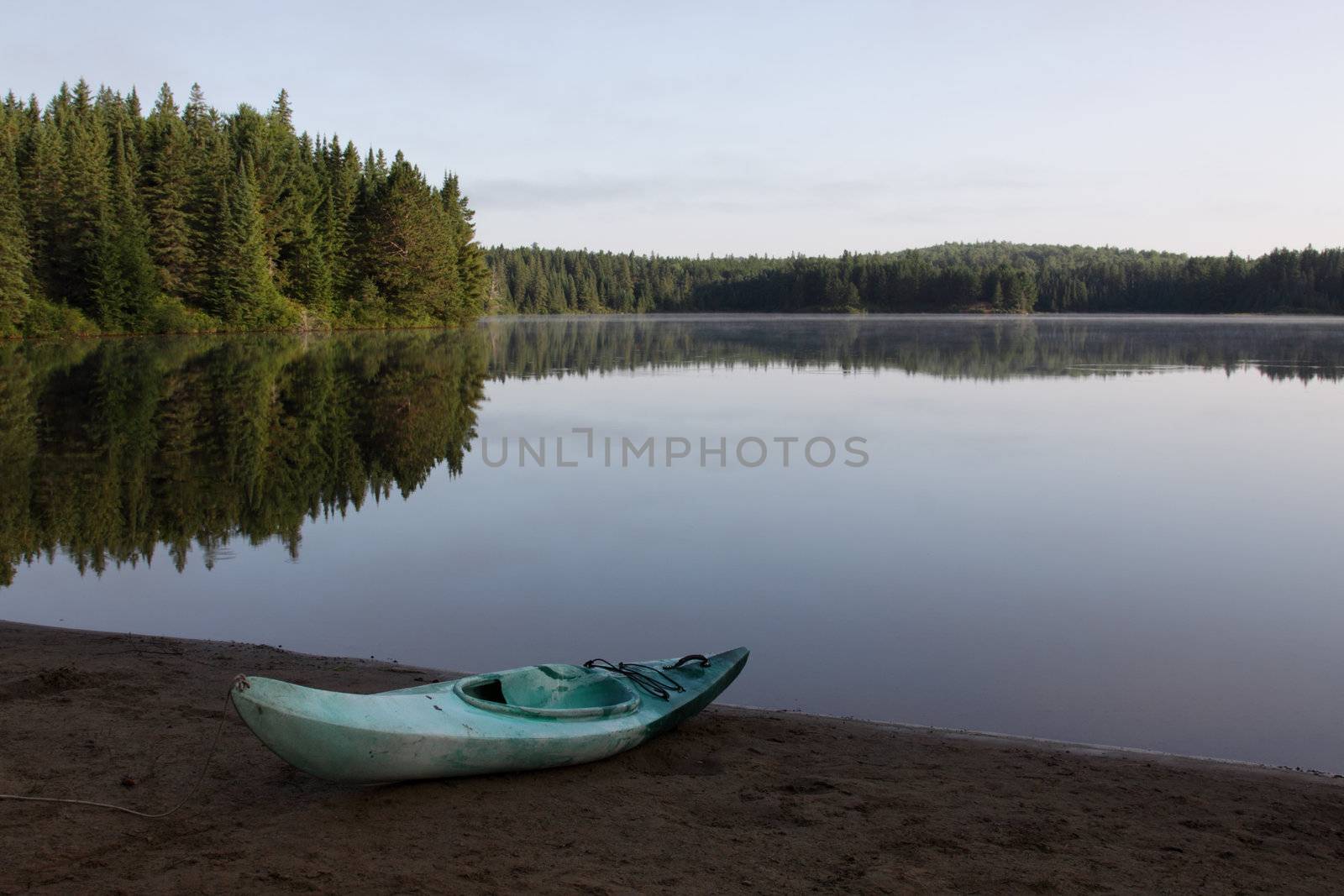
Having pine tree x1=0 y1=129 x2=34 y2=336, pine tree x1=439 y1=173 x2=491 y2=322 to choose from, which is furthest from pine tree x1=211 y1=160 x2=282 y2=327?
pine tree x1=439 y1=173 x2=491 y2=322

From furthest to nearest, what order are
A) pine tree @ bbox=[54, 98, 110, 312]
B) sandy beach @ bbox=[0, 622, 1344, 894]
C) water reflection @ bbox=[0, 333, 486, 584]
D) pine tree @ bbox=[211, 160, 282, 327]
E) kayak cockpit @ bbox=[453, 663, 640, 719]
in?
1. pine tree @ bbox=[211, 160, 282, 327]
2. pine tree @ bbox=[54, 98, 110, 312]
3. water reflection @ bbox=[0, 333, 486, 584]
4. kayak cockpit @ bbox=[453, 663, 640, 719]
5. sandy beach @ bbox=[0, 622, 1344, 894]

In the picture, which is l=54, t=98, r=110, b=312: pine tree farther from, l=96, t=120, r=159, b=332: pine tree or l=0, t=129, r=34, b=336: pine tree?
l=0, t=129, r=34, b=336: pine tree

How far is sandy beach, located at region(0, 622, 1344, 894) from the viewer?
12.5 feet

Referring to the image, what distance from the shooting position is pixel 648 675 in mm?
5516

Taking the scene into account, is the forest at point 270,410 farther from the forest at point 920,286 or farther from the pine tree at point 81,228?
the forest at point 920,286

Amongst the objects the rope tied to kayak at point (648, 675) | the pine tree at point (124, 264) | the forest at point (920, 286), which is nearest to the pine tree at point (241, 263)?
the pine tree at point (124, 264)

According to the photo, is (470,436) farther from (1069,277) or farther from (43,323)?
(1069,277)

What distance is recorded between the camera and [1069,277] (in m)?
138

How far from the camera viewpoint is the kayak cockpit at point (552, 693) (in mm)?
4848

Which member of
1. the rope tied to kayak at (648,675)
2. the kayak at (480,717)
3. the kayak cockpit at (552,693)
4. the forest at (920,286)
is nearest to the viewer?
the kayak at (480,717)

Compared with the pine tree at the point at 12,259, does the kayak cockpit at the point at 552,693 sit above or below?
below

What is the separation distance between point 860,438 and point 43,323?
38122 mm

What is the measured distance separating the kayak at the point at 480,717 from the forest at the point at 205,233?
40.8m

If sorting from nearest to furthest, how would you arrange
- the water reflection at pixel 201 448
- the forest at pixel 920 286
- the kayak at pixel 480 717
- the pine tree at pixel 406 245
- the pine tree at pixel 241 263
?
1. the kayak at pixel 480 717
2. the water reflection at pixel 201 448
3. the pine tree at pixel 241 263
4. the pine tree at pixel 406 245
5. the forest at pixel 920 286
